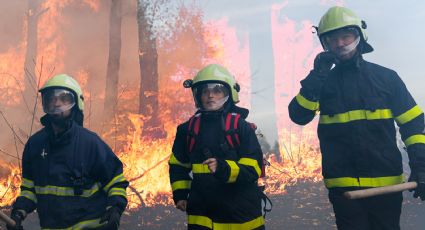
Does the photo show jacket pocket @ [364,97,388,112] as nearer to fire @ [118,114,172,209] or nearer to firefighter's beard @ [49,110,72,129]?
firefighter's beard @ [49,110,72,129]

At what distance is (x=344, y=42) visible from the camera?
12.7ft

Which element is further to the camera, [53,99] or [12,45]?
[12,45]

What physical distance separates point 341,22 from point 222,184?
1853 millimetres

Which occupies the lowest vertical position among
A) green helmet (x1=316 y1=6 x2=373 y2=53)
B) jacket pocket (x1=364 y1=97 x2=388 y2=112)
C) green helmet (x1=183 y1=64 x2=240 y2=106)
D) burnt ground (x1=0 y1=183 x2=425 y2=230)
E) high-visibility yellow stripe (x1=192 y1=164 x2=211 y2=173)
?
burnt ground (x1=0 y1=183 x2=425 y2=230)

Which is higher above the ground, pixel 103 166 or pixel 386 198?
pixel 103 166

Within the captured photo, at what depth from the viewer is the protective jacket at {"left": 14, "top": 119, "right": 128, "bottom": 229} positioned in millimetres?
3623

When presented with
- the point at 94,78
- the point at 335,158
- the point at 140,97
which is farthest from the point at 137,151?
the point at 335,158

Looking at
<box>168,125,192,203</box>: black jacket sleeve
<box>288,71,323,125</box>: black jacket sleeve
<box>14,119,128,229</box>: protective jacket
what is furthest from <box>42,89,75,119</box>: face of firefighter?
<box>288,71,323,125</box>: black jacket sleeve

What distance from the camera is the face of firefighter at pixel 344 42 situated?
3.84 metres

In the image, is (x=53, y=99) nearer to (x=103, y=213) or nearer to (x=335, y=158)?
(x=103, y=213)

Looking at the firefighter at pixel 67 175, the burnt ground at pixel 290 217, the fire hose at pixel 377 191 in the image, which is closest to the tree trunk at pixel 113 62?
the burnt ground at pixel 290 217

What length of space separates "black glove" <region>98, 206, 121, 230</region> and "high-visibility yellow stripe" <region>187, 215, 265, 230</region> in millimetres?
642

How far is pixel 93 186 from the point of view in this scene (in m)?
3.77

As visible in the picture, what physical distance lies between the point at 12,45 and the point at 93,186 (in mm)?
9198
